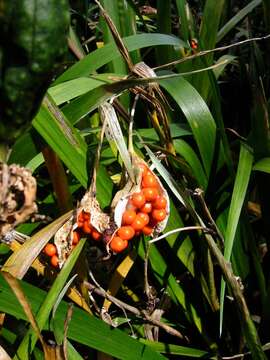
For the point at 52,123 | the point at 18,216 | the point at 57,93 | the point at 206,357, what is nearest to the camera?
the point at 18,216

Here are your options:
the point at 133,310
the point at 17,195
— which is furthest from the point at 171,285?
the point at 17,195

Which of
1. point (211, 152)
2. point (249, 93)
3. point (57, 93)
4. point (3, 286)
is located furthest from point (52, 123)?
point (249, 93)

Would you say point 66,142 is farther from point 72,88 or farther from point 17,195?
point 17,195

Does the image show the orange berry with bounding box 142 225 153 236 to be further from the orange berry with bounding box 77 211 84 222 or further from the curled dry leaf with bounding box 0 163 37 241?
the curled dry leaf with bounding box 0 163 37 241

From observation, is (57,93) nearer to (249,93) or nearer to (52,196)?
(52,196)

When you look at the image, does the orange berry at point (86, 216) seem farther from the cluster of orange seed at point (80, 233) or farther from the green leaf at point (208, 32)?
the green leaf at point (208, 32)

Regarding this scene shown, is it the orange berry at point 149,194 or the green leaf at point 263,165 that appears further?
the green leaf at point 263,165

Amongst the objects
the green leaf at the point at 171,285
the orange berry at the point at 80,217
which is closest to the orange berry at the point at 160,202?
the orange berry at the point at 80,217
